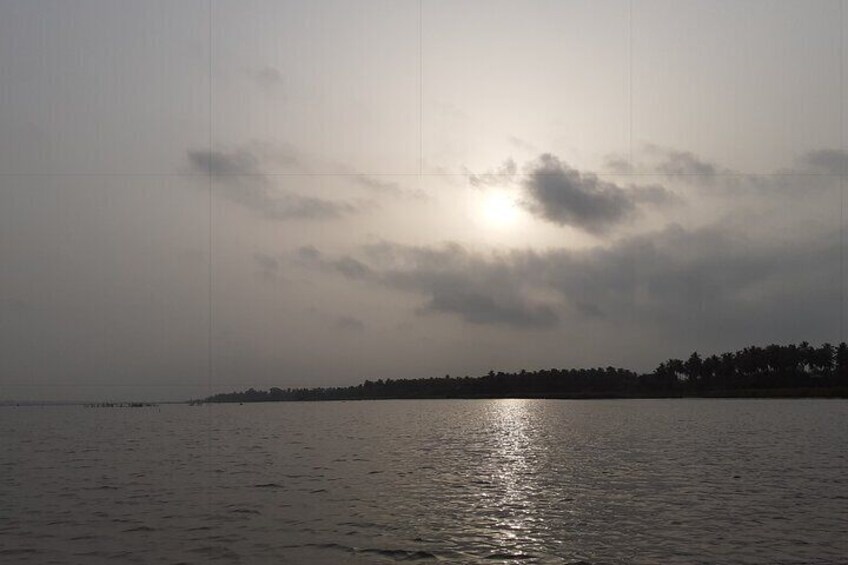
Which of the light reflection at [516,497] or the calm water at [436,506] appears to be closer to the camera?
the calm water at [436,506]

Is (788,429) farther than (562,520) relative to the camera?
Yes

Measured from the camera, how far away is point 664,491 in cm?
4200

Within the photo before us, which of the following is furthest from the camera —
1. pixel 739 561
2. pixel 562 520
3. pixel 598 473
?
pixel 598 473

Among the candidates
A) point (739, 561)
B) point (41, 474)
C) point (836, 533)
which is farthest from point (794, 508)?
point (41, 474)

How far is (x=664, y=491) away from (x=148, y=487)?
33.8m

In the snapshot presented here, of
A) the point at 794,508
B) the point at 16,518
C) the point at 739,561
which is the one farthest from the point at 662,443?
the point at 16,518

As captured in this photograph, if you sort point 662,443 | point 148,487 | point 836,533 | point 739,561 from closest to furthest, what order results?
point 739,561, point 836,533, point 148,487, point 662,443

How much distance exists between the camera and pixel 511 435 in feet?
315

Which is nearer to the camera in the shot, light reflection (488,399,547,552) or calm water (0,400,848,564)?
calm water (0,400,848,564)

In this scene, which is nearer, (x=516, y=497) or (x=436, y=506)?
(x=436, y=506)

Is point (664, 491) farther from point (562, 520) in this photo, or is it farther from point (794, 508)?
point (562, 520)

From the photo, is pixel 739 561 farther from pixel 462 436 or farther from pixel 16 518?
pixel 462 436

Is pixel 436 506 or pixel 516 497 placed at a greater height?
pixel 436 506

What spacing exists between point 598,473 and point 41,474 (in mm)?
43483
